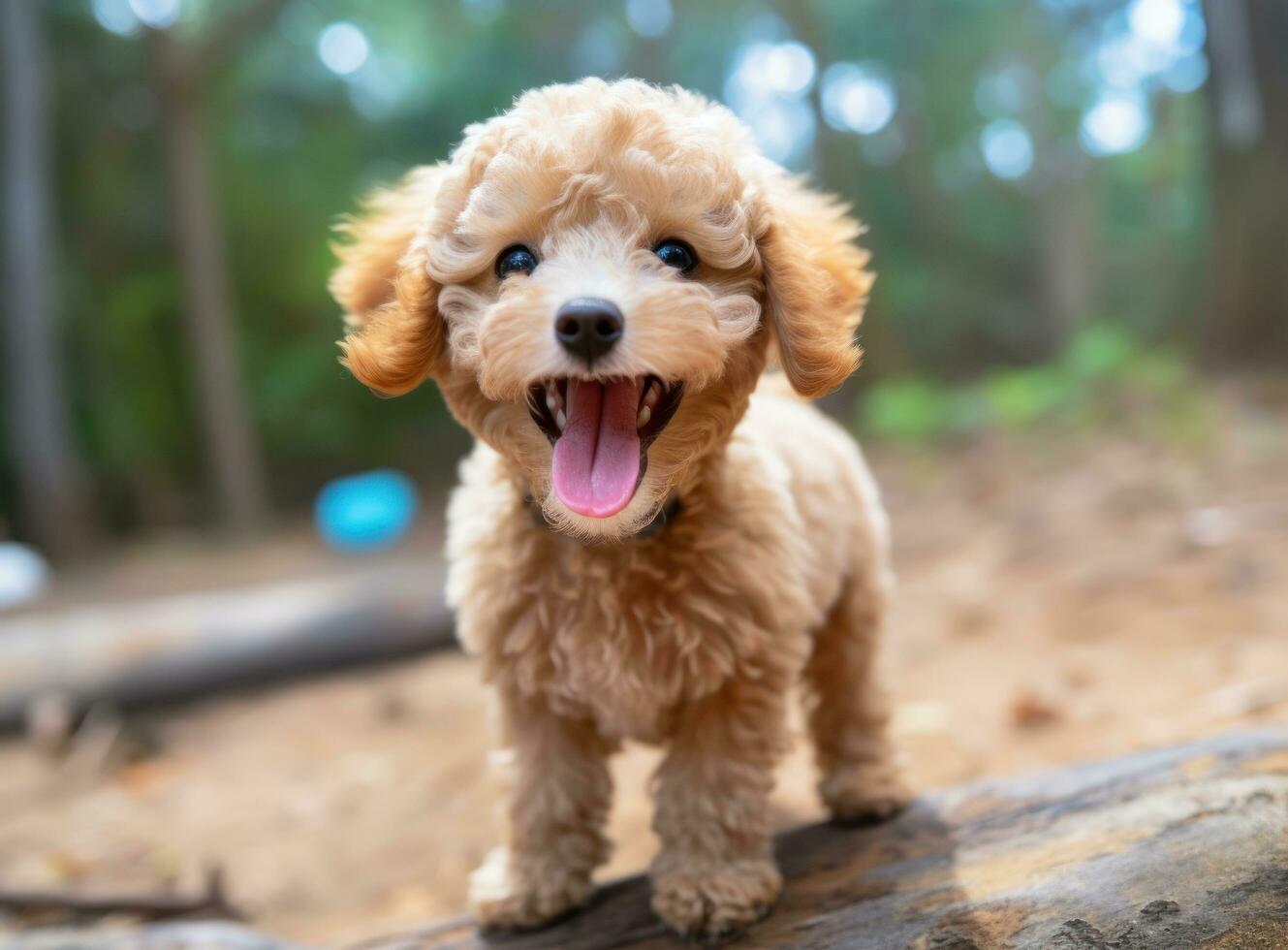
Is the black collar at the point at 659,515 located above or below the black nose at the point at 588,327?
below

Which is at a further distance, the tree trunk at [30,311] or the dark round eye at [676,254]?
the tree trunk at [30,311]

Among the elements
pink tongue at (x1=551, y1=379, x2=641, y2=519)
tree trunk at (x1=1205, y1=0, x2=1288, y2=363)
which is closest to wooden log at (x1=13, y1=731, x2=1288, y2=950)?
pink tongue at (x1=551, y1=379, x2=641, y2=519)

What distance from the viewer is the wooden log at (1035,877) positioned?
1.98 metres

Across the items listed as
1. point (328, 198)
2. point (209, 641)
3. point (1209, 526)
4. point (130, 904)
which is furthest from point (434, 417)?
point (130, 904)

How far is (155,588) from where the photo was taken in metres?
8.68

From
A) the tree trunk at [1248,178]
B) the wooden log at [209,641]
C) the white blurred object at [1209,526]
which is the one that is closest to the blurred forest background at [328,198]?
the tree trunk at [1248,178]

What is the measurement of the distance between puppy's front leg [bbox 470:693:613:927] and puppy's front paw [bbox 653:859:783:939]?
0.78ft

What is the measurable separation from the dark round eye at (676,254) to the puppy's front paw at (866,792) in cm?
151

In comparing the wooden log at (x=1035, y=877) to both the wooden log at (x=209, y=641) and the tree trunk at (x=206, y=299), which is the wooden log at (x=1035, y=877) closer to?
the wooden log at (x=209, y=641)

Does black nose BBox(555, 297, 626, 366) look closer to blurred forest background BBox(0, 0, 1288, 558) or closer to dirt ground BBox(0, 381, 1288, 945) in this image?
dirt ground BBox(0, 381, 1288, 945)

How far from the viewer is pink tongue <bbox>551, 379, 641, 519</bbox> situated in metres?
1.95

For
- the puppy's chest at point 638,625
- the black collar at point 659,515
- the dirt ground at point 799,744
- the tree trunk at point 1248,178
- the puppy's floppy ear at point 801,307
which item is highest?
the tree trunk at point 1248,178

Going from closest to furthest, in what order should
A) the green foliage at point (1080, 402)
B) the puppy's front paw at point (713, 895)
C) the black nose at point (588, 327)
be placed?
1. the black nose at point (588, 327)
2. the puppy's front paw at point (713, 895)
3. the green foliage at point (1080, 402)

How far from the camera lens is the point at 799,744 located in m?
2.75
